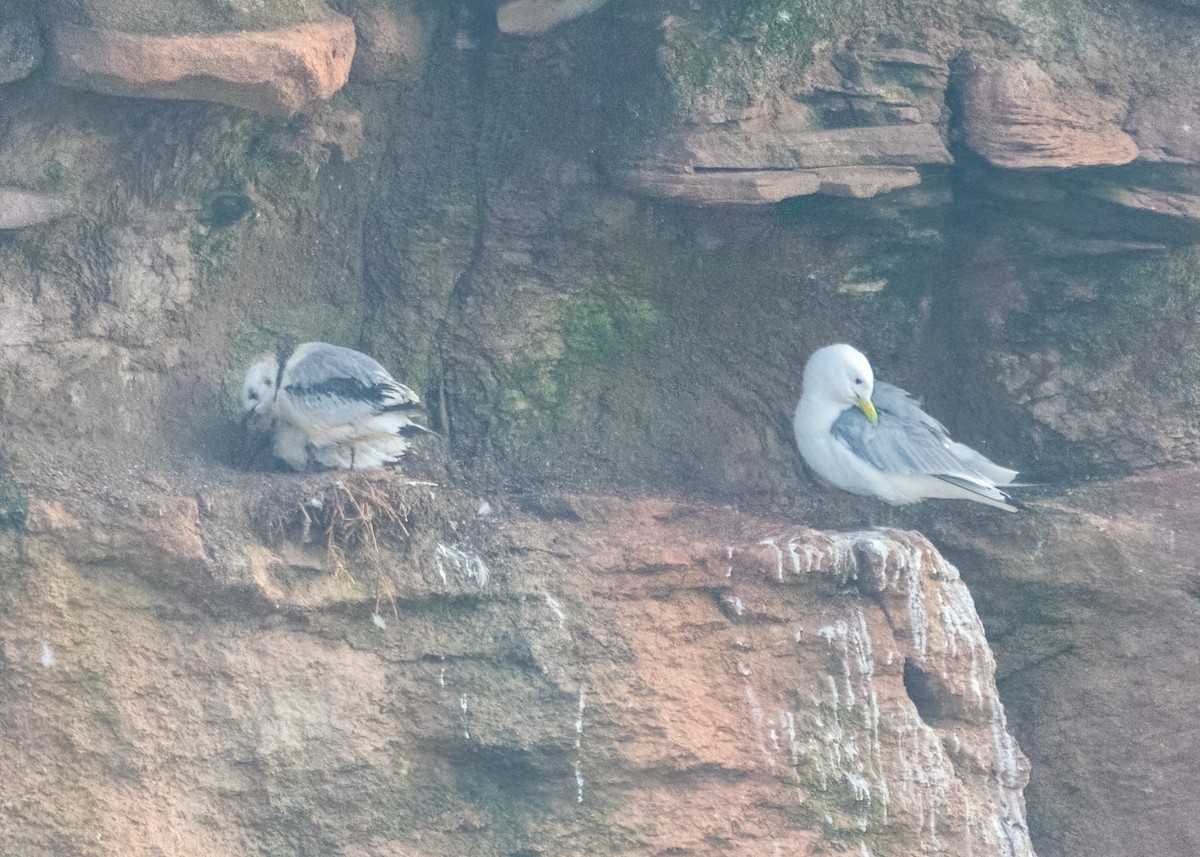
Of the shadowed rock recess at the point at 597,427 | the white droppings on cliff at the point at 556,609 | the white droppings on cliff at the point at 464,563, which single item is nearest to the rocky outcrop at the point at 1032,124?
the shadowed rock recess at the point at 597,427

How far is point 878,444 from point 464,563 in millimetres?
2066

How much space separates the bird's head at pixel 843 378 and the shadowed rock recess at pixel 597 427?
0.31m

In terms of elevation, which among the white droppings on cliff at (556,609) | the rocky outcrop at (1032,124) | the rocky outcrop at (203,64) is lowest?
the white droppings on cliff at (556,609)

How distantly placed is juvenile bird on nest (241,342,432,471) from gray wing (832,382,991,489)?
6.75 feet

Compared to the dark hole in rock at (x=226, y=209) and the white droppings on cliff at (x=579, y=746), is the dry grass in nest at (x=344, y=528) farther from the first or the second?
the dark hole in rock at (x=226, y=209)

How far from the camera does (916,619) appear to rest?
5.46m

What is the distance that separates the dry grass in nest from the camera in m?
5.17

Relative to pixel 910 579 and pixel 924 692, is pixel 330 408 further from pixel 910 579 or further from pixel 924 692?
pixel 924 692

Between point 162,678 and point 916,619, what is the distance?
3117 millimetres

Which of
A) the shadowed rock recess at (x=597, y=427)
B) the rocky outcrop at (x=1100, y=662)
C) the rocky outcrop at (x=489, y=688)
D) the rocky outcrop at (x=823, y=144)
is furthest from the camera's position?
the rocky outcrop at (x=1100, y=662)

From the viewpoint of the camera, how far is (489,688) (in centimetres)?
517

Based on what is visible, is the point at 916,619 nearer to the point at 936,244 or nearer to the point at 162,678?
the point at 936,244

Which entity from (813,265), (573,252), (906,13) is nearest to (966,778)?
(813,265)

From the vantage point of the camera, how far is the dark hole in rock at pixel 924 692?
216 inches
